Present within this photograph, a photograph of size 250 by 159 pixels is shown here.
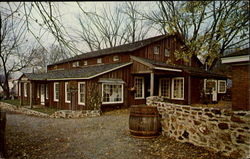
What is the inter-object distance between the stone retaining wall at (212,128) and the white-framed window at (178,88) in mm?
9368

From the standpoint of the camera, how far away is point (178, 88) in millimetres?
15203

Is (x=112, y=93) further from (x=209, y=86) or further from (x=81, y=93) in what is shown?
(x=209, y=86)

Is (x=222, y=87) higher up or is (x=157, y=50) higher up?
(x=157, y=50)

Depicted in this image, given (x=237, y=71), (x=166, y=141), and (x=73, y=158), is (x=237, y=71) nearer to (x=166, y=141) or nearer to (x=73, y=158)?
(x=166, y=141)

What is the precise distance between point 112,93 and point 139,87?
9.97ft

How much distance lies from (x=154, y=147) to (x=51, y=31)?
4.69 metres

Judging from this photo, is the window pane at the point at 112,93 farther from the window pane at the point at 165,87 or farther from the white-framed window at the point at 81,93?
the window pane at the point at 165,87

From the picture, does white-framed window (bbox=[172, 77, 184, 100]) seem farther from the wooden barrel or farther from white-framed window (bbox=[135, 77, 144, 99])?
the wooden barrel

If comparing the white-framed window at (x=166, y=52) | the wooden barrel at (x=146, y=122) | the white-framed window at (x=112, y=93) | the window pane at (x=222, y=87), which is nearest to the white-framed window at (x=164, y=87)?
the white-framed window at (x=166, y=52)

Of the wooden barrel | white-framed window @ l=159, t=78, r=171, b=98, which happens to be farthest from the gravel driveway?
white-framed window @ l=159, t=78, r=171, b=98

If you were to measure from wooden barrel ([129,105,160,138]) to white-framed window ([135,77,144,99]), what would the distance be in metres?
8.44

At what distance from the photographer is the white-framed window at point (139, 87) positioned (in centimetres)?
1471

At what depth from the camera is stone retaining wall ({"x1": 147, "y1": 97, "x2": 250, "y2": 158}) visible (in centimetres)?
399

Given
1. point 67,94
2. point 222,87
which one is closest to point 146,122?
point 67,94
